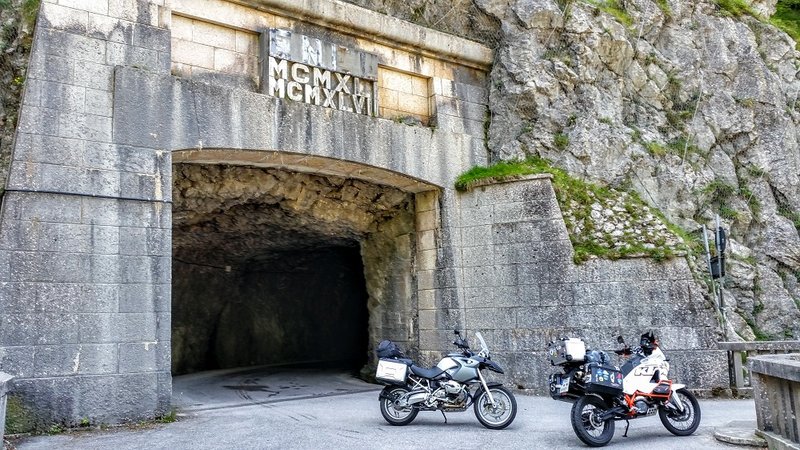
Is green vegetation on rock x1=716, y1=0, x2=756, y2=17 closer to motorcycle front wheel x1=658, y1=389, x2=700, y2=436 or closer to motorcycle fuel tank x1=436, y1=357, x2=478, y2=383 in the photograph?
motorcycle front wheel x1=658, y1=389, x2=700, y2=436

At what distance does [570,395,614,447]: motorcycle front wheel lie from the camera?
5.94 meters

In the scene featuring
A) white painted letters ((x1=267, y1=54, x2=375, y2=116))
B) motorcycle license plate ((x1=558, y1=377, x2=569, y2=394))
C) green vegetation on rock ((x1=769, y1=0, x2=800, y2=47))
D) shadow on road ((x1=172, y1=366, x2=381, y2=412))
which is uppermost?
green vegetation on rock ((x1=769, y1=0, x2=800, y2=47))

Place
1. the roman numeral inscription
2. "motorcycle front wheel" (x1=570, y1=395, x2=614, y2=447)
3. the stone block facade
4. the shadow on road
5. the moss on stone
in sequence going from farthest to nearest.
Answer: the shadow on road, the roman numeral inscription, the stone block facade, the moss on stone, "motorcycle front wheel" (x1=570, y1=395, x2=614, y2=447)

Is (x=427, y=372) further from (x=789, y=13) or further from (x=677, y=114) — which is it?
(x=789, y=13)

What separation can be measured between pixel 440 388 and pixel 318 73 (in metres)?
5.10

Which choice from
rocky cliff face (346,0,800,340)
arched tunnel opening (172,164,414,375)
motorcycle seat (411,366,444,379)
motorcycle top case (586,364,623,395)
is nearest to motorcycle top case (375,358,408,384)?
motorcycle seat (411,366,444,379)

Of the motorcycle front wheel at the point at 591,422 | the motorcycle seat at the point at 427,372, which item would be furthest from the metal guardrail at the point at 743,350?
the motorcycle seat at the point at 427,372

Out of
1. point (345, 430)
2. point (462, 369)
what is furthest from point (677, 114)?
point (345, 430)

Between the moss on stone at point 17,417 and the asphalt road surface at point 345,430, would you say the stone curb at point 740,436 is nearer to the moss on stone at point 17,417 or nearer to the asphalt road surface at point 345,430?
the asphalt road surface at point 345,430

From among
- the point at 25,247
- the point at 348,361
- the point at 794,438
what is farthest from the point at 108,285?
the point at 348,361

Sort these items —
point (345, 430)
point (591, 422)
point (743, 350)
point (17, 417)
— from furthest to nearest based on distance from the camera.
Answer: point (743, 350)
point (345, 430)
point (17, 417)
point (591, 422)

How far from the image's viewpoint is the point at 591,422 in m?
6.05

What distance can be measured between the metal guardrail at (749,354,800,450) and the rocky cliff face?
5.31 m

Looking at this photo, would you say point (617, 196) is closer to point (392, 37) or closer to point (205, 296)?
point (392, 37)
